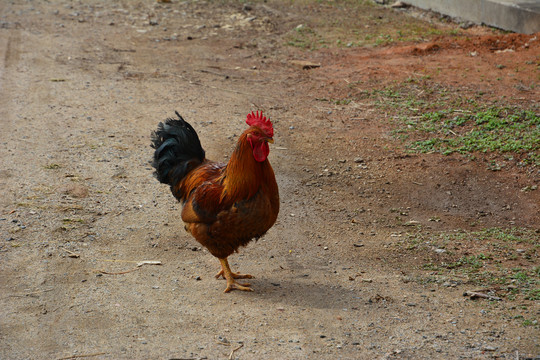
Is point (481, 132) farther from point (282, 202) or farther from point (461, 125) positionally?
point (282, 202)

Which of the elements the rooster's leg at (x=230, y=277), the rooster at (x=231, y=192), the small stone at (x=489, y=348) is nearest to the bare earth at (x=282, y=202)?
the small stone at (x=489, y=348)

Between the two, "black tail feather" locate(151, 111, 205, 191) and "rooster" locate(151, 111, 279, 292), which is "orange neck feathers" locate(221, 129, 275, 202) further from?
"black tail feather" locate(151, 111, 205, 191)

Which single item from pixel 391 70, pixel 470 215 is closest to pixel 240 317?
pixel 470 215

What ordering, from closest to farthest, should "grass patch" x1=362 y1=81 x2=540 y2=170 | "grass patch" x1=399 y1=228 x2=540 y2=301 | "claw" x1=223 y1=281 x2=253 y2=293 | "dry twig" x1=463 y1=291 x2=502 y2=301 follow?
1. "dry twig" x1=463 y1=291 x2=502 y2=301
2. "grass patch" x1=399 y1=228 x2=540 y2=301
3. "claw" x1=223 y1=281 x2=253 y2=293
4. "grass patch" x1=362 y1=81 x2=540 y2=170

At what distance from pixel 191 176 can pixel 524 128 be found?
16.0 feet

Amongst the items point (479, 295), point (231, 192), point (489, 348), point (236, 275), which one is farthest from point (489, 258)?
point (231, 192)

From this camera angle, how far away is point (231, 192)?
5027 mm

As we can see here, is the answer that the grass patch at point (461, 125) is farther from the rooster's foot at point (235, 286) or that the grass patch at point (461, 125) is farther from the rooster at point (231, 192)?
the rooster's foot at point (235, 286)

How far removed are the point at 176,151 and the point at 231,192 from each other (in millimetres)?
944

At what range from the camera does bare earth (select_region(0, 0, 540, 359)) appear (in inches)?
177

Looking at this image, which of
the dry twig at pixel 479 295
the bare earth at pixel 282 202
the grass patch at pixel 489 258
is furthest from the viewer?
the grass patch at pixel 489 258

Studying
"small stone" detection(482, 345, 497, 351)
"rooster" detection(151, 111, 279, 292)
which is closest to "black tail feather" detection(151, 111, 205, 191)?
→ "rooster" detection(151, 111, 279, 292)

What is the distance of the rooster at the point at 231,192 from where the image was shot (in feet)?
16.2

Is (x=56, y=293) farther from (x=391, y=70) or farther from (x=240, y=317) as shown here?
(x=391, y=70)
